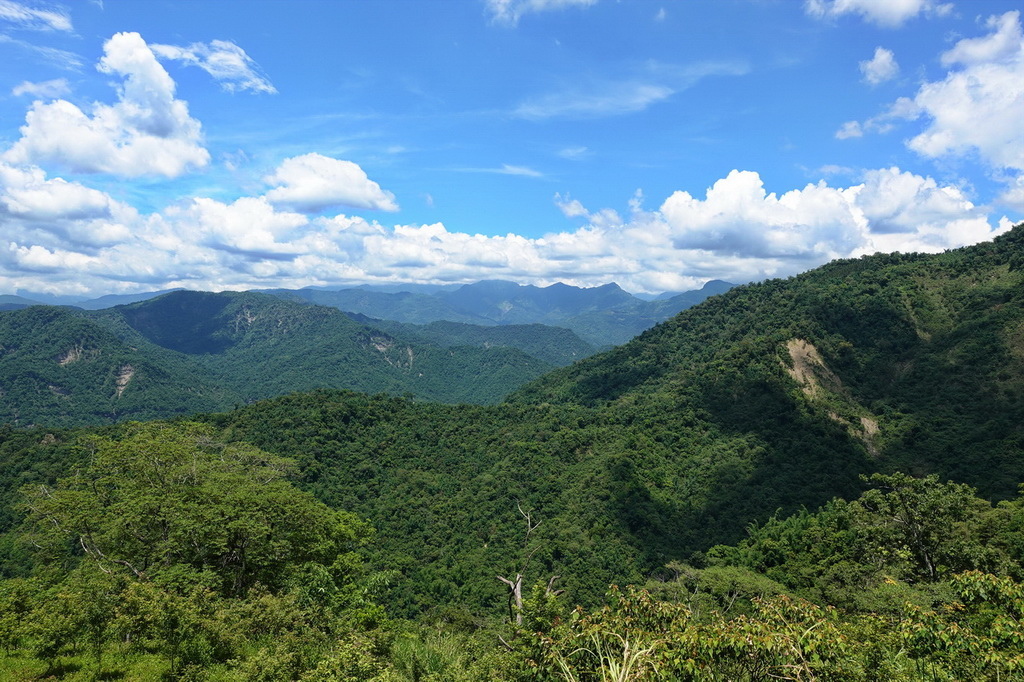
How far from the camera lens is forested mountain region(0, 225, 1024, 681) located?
15.0 metres

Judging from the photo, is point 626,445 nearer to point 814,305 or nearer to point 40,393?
point 814,305

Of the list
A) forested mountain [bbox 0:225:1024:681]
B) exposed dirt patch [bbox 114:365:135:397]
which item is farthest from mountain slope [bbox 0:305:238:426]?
forested mountain [bbox 0:225:1024:681]

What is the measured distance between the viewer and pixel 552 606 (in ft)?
55.3

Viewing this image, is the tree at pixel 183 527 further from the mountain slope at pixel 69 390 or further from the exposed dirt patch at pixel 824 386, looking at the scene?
the mountain slope at pixel 69 390

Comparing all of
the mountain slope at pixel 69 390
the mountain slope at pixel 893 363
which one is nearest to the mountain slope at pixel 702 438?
the mountain slope at pixel 893 363

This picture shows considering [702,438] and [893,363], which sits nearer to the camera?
[702,438]

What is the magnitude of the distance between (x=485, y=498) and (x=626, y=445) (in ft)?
89.5

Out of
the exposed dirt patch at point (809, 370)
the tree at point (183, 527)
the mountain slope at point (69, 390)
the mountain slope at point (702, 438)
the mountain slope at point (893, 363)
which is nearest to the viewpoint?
the tree at point (183, 527)

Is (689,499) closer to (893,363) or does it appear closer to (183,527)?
(893,363)

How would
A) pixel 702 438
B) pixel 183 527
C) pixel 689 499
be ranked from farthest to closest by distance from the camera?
pixel 702 438, pixel 689 499, pixel 183 527

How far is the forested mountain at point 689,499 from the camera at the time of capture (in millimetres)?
15000

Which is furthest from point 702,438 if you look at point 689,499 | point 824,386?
point 824,386

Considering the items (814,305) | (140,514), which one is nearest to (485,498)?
(140,514)

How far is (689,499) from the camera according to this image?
75000 millimetres
